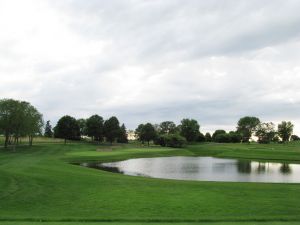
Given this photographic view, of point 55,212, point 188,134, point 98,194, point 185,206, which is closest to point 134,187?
point 98,194

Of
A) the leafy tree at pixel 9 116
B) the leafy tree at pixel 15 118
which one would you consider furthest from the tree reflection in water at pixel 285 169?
the leafy tree at pixel 9 116

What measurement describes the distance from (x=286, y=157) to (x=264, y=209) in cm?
7108

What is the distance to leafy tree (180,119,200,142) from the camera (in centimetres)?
18562

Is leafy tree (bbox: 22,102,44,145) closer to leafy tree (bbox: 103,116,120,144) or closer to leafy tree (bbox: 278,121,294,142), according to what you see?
leafy tree (bbox: 103,116,120,144)

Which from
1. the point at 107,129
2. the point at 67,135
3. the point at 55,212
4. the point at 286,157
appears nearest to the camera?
the point at 55,212

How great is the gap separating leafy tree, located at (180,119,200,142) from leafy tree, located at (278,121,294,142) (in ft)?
140

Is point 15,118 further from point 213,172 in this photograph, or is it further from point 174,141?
point 174,141

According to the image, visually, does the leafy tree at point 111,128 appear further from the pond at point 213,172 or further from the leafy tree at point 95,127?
the pond at point 213,172

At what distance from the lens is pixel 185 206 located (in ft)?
67.8

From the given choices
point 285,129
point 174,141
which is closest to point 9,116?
point 174,141

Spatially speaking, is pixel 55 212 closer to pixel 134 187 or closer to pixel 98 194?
pixel 98 194

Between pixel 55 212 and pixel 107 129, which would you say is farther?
pixel 107 129

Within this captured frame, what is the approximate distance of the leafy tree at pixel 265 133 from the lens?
629 feet

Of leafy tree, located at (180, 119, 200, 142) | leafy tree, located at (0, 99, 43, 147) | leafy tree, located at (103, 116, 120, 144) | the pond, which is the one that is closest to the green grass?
the pond
